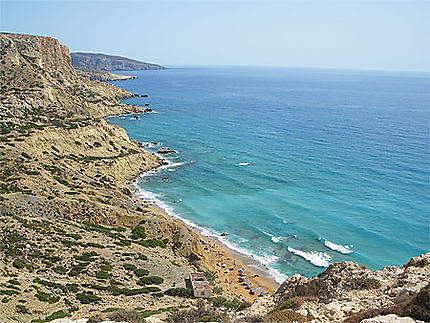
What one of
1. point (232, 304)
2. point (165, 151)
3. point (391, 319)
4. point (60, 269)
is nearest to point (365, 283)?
point (391, 319)

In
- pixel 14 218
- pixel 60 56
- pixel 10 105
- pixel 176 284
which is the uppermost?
pixel 60 56

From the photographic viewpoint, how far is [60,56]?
496ft

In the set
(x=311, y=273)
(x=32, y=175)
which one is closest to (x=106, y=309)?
(x=311, y=273)

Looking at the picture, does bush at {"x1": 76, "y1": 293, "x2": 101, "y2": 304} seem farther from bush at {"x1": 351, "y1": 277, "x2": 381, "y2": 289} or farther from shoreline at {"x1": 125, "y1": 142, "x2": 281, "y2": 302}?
bush at {"x1": 351, "y1": 277, "x2": 381, "y2": 289}

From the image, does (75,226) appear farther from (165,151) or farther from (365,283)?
(165,151)

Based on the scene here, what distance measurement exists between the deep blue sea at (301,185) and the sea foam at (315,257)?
136 millimetres

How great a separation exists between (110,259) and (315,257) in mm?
28136

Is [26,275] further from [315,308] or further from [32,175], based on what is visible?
[32,175]

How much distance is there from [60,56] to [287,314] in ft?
520

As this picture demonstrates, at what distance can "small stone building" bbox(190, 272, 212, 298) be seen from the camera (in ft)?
113

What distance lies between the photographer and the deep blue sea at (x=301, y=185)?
53188mm

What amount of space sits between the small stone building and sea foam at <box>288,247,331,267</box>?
742 inches

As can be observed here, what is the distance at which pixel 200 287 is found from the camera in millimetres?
35188

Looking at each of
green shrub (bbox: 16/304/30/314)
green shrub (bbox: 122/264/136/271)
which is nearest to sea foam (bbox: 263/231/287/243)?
green shrub (bbox: 122/264/136/271)
